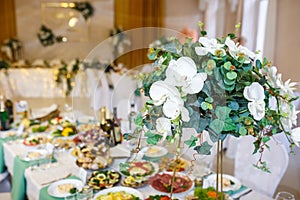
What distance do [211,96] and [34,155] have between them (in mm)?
1566

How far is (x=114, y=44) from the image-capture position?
20.9 feet

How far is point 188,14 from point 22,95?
4.03 m

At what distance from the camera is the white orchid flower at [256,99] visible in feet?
2.96

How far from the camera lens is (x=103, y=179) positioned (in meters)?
1.77

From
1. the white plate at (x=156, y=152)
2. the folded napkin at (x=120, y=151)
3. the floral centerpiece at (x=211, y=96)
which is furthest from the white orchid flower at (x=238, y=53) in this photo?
the folded napkin at (x=120, y=151)

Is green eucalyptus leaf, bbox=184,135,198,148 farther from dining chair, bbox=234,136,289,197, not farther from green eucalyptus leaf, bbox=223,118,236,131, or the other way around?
dining chair, bbox=234,136,289,197

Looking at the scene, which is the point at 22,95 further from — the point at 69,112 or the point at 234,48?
the point at 234,48

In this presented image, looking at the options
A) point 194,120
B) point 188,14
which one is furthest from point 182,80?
point 188,14

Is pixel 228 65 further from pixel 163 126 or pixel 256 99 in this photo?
pixel 163 126

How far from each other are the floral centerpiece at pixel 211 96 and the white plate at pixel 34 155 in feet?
4.41

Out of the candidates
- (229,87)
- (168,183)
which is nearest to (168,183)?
(168,183)

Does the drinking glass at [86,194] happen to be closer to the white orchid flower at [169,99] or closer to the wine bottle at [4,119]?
the white orchid flower at [169,99]

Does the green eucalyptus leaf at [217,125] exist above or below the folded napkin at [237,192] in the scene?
above

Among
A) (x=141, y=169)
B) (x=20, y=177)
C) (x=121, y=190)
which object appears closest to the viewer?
(x=121, y=190)
